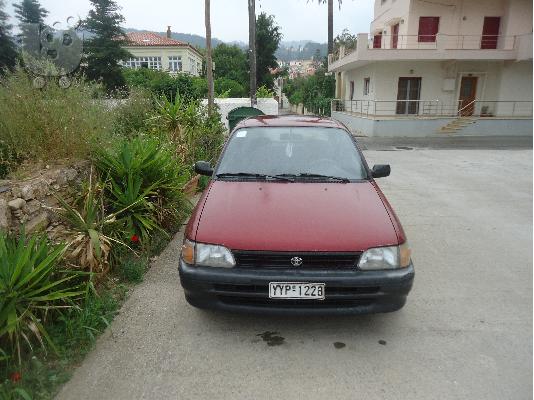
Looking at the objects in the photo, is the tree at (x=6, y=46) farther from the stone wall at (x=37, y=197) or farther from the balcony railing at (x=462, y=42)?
the stone wall at (x=37, y=197)

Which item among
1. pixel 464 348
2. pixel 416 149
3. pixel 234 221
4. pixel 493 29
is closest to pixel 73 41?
pixel 234 221

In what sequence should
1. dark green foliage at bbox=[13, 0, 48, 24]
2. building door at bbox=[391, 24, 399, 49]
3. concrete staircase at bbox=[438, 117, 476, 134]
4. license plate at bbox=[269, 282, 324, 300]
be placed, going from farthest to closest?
dark green foliage at bbox=[13, 0, 48, 24], building door at bbox=[391, 24, 399, 49], concrete staircase at bbox=[438, 117, 476, 134], license plate at bbox=[269, 282, 324, 300]

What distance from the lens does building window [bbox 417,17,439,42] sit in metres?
21.0

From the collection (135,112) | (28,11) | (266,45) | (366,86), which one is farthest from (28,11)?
(135,112)

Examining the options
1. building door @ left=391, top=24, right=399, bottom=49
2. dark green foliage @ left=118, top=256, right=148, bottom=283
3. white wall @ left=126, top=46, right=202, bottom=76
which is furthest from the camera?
white wall @ left=126, top=46, right=202, bottom=76

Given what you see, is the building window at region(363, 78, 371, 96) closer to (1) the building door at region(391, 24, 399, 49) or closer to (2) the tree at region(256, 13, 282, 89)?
(1) the building door at region(391, 24, 399, 49)

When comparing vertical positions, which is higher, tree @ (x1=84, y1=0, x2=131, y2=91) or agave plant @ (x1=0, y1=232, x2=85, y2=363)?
tree @ (x1=84, y1=0, x2=131, y2=91)

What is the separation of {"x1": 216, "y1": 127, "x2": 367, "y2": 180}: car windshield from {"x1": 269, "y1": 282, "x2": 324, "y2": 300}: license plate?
4.07 ft

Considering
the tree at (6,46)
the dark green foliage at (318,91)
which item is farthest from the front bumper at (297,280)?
the tree at (6,46)

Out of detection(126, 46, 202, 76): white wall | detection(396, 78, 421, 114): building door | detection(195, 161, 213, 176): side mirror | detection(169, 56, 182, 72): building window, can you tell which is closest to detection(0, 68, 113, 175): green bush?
detection(195, 161, 213, 176): side mirror

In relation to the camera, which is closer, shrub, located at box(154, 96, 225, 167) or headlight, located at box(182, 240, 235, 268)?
headlight, located at box(182, 240, 235, 268)

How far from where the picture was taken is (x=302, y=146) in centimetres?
402

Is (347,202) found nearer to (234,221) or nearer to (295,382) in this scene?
(234,221)

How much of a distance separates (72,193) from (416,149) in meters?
13.6
